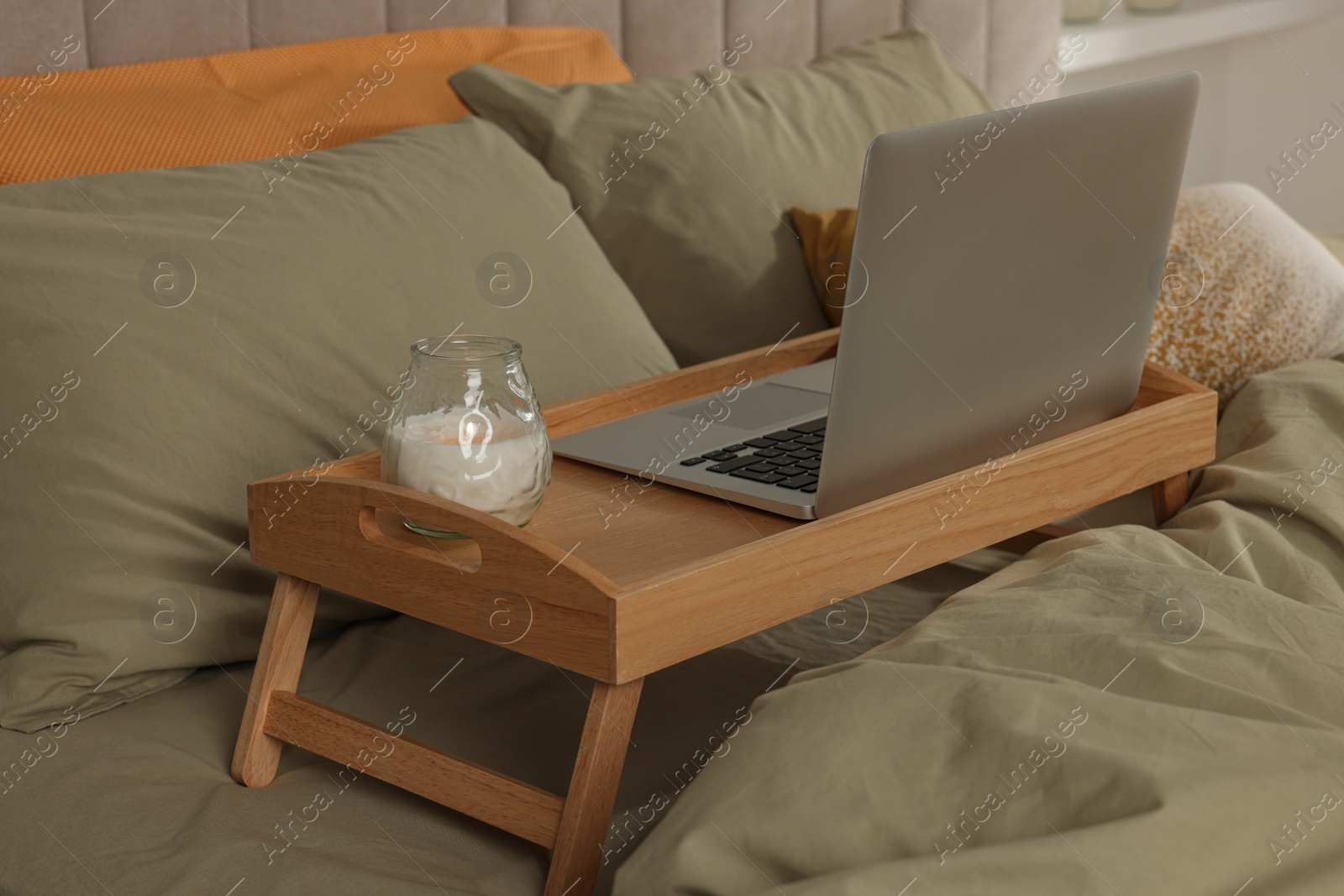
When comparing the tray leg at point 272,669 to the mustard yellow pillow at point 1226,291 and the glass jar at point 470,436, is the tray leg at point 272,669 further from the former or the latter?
the mustard yellow pillow at point 1226,291

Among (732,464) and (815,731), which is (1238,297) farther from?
(815,731)

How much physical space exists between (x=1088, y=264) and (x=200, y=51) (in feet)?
3.49

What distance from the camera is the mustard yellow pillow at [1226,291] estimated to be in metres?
1.56

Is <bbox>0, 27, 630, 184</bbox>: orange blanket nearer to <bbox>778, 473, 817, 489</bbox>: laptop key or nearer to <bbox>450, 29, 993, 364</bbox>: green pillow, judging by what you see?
<bbox>450, 29, 993, 364</bbox>: green pillow

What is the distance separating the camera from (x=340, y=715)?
92 centimetres

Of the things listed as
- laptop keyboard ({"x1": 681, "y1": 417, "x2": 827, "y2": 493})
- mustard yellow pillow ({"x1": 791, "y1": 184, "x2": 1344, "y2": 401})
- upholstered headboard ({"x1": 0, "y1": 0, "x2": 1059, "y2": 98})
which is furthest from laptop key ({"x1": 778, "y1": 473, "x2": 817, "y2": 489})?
upholstered headboard ({"x1": 0, "y1": 0, "x2": 1059, "y2": 98})

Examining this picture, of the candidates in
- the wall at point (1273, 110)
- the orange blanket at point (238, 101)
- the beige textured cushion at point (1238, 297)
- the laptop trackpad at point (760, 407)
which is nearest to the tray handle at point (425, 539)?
the laptop trackpad at point (760, 407)

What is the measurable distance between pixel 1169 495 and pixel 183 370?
3.07 feet

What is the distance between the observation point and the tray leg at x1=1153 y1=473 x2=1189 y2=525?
1273 mm

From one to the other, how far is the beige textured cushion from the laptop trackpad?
0.52 m

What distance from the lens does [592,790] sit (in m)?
0.78

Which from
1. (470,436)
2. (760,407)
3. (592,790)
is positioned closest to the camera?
(592,790)

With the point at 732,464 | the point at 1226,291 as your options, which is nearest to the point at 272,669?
the point at 732,464

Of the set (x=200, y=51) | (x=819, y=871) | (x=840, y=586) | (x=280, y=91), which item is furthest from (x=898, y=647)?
(x=200, y=51)
